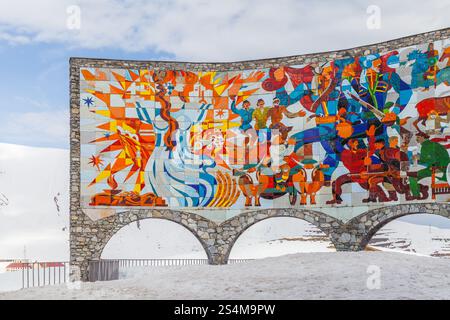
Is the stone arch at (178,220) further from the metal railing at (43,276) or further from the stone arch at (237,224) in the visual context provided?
the metal railing at (43,276)

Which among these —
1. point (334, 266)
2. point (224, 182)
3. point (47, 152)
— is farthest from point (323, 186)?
point (47, 152)

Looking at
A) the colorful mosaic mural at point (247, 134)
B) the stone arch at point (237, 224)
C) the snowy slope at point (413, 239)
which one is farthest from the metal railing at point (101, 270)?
the snowy slope at point (413, 239)

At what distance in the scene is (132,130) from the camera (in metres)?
20.1

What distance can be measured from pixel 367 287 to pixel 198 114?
11720 mm

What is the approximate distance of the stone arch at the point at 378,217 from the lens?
17.1 metres

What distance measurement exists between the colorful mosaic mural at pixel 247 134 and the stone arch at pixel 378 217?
15.7 inches

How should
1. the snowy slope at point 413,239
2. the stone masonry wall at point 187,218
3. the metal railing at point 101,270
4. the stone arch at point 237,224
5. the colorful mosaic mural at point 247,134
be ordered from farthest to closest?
the snowy slope at point 413,239
the metal railing at point 101,270
the stone arch at point 237,224
the stone masonry wall at point 187,218
the colorful mosaic mural at point 247,134

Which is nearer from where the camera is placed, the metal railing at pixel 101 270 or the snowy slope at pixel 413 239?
the metal railing at pixel 101 270

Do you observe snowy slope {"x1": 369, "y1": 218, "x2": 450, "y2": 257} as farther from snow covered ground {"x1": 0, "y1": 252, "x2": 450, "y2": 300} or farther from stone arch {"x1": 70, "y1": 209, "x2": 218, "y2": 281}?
snow covered ground {"x1": 0, "y1": 252, "x2": 450, "y2": 300}

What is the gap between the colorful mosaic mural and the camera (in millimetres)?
18250

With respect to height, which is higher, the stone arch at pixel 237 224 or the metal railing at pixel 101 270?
the stone arch at pixel 237 224

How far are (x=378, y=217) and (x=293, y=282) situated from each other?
7.99 metres

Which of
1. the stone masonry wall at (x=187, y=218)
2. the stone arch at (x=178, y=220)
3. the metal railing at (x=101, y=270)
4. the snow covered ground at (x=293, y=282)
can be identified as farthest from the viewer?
the stone arch at (x=178, y=220)
